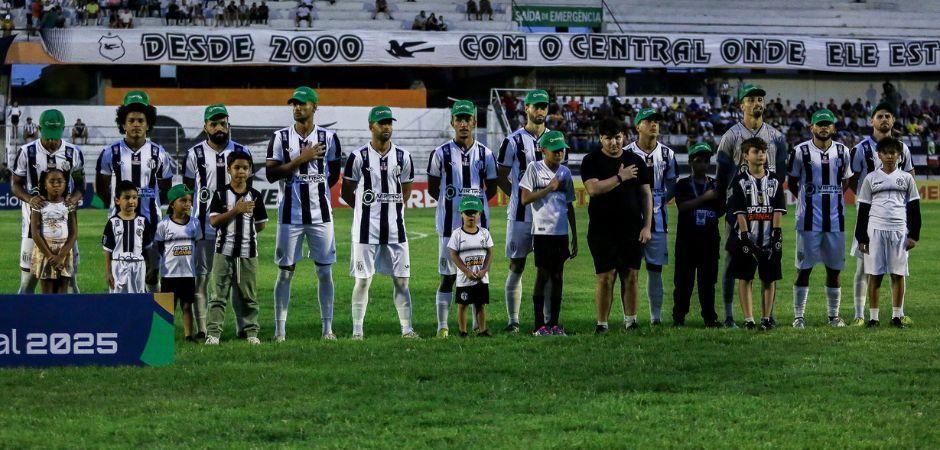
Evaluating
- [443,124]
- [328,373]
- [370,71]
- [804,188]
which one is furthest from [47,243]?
[370,71]

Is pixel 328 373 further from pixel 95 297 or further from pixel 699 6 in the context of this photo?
pixel 699 6

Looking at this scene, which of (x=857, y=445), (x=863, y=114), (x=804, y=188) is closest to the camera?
(x=857, y=445)

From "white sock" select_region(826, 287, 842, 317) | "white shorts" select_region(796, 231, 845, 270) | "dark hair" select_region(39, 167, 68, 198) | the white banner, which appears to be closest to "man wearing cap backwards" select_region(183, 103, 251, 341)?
"dark hair" select_region(39, 167, 68, 198)

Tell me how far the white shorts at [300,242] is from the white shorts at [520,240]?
163 cm

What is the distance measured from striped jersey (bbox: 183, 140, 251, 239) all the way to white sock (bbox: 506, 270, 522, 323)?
103 inches

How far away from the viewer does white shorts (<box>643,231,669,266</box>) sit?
1151 centimetres

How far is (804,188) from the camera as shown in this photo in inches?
458

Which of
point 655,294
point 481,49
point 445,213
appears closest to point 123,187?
point 445,213

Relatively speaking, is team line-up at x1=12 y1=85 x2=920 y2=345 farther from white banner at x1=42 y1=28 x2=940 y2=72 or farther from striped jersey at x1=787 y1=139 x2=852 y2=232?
white banner at x1=42 y1=28 x2=940 y2=72

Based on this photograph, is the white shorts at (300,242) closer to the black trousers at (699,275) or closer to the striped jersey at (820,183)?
the black trousers at (699,275)

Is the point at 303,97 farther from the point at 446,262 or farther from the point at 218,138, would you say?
the point at 446,262

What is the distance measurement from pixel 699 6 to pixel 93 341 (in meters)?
44.0

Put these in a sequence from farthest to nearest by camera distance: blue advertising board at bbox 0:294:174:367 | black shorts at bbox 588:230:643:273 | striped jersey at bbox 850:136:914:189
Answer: striped jersey at bbox 850:136:914:189 < black shorts at bbox 588:230:643:273 < blue advertising board at bbox 0:294:174:367

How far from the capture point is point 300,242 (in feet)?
35.4
